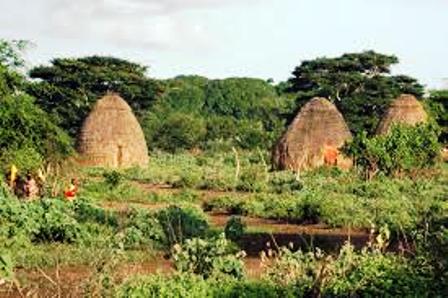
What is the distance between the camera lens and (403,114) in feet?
113

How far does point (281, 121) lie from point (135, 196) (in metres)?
30.5

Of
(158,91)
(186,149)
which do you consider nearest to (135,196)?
(158,91)

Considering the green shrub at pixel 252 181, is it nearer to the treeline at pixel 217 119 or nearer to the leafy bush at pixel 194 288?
the treeline at pixel 217 119

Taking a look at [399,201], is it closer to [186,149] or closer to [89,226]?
[89,226]

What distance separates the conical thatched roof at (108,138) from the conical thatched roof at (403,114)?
8779 millimetres

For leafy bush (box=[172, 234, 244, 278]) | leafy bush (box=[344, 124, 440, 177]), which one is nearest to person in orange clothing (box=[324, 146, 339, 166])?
leafy bush (box=[344, 124, 440, 177])

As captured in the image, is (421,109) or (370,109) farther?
(370,109)

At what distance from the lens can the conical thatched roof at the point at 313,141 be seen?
32344mm

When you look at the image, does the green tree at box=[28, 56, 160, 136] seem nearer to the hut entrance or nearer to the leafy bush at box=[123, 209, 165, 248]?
the hut entrance

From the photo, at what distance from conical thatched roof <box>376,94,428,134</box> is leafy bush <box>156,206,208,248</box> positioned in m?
20.1

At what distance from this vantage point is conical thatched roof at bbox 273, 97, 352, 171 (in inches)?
1273

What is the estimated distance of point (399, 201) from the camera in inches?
757

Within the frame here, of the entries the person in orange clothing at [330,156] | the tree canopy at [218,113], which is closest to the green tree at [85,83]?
the tree canopy at [218,113]

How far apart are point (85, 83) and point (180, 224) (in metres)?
→ 27.3
